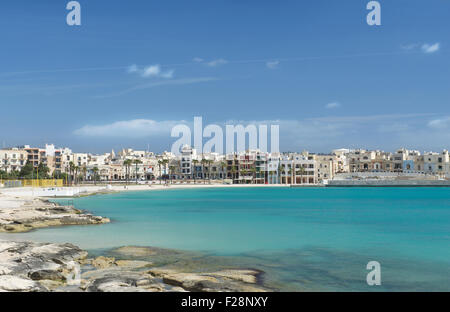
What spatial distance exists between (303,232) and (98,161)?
438 feet

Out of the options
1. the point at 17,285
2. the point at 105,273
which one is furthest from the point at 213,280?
the point at 17,285

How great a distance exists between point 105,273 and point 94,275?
305 millimetres

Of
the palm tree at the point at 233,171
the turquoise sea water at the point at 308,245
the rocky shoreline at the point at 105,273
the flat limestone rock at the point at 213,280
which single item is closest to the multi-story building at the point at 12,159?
the palm tree at the point at 233,171

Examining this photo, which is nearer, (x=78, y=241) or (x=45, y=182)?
(x=78, y=241)

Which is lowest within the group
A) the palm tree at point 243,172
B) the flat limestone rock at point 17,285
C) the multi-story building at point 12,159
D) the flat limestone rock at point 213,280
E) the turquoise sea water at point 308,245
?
the turquoise sea water at point 308,245

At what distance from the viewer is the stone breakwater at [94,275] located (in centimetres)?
1080

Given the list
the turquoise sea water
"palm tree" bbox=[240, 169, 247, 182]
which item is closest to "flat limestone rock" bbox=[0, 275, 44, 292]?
the turquoise sea water

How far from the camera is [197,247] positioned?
18891 mm

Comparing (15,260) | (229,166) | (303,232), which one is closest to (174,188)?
(229,166)

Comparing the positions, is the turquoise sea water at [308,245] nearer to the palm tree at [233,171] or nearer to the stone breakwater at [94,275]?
the stone breakwater at [94,275]

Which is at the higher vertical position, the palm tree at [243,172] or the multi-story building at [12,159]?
the multi-story building at [12,159]

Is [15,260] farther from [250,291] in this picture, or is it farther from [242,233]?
[242,233]

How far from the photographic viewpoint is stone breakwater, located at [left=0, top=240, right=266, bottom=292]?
1080cm

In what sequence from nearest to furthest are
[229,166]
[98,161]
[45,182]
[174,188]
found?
[45,182], [174,188], [229,166], [98,161]
